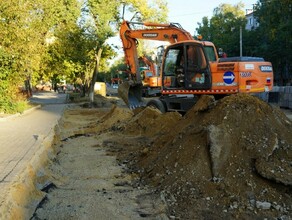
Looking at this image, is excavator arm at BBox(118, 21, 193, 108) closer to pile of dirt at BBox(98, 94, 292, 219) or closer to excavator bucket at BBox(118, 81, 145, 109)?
excavator bucket at BBox(118, 81, 145, 109)

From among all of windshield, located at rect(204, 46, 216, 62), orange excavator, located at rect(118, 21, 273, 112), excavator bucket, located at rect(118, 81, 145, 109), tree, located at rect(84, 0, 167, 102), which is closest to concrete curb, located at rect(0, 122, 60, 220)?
orange excavator, located at rect(118, 21, 273, 112)

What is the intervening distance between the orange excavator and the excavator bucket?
2.12 metres

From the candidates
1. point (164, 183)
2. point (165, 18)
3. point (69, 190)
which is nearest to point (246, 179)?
point (164, 183)

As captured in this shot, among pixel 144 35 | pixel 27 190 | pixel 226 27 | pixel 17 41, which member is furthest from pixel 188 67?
pixel 226 27

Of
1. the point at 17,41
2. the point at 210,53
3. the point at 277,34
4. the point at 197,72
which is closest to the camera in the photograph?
Answer: the point at 197,72

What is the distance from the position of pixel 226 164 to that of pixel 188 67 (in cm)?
744

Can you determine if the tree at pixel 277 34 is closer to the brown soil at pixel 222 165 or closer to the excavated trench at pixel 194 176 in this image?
the brown soil at pixel 222 165

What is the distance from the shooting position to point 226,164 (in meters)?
6.59

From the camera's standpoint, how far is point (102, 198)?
20.6ft

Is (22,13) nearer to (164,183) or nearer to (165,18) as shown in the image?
(165,18)

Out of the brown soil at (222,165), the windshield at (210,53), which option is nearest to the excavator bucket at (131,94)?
the windshield at (210,53)

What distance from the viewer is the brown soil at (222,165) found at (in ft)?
19.0

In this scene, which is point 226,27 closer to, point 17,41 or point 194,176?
point 17,41

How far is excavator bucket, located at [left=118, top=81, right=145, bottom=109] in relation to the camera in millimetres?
17547
